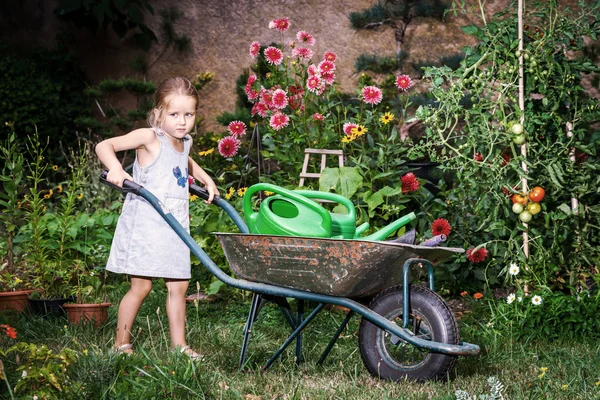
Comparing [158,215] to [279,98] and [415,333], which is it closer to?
[415,333]

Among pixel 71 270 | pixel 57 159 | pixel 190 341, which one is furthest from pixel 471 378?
pixel 57 159

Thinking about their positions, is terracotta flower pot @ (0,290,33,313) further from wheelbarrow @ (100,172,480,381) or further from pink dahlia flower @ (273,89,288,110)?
pink dahlia flower @ (273,89,288,110)

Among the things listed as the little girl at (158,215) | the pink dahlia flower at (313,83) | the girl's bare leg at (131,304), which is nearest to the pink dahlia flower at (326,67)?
the pink dahlia flower at (313,83)

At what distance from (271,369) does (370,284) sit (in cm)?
57

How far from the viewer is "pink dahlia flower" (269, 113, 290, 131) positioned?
4379 millimetres

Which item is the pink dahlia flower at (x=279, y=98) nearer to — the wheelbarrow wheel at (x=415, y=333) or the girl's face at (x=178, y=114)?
the girl's face at (x=178, y=114)

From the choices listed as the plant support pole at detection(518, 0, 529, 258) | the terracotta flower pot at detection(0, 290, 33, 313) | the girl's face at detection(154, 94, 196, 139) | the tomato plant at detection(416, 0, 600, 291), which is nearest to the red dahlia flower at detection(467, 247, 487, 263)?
the tomato plant at detection(416, 0, 600, 291)

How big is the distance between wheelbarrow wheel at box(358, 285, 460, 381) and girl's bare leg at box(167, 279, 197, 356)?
0.78m

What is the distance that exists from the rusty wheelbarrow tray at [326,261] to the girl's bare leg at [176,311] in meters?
0.49

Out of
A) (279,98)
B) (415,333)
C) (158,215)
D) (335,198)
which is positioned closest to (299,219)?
(335,198)

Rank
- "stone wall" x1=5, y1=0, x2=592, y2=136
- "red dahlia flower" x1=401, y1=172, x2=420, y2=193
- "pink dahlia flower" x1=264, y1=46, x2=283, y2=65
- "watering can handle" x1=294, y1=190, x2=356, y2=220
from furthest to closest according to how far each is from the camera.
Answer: "stone wall" x1=5, y1=0, x2=592, y2=136 → "pink dahlia flower" x1=264, y1=46, x2=283, y2=65 → "red dahlia flower" x1=401, y1=172, x2=420, y2=193 → "watering can handle" x1=294, y1=190, x2=356, y2=220

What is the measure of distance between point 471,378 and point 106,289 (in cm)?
227

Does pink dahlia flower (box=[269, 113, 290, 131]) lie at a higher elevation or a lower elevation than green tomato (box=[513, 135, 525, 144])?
higher

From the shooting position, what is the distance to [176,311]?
290 cm
